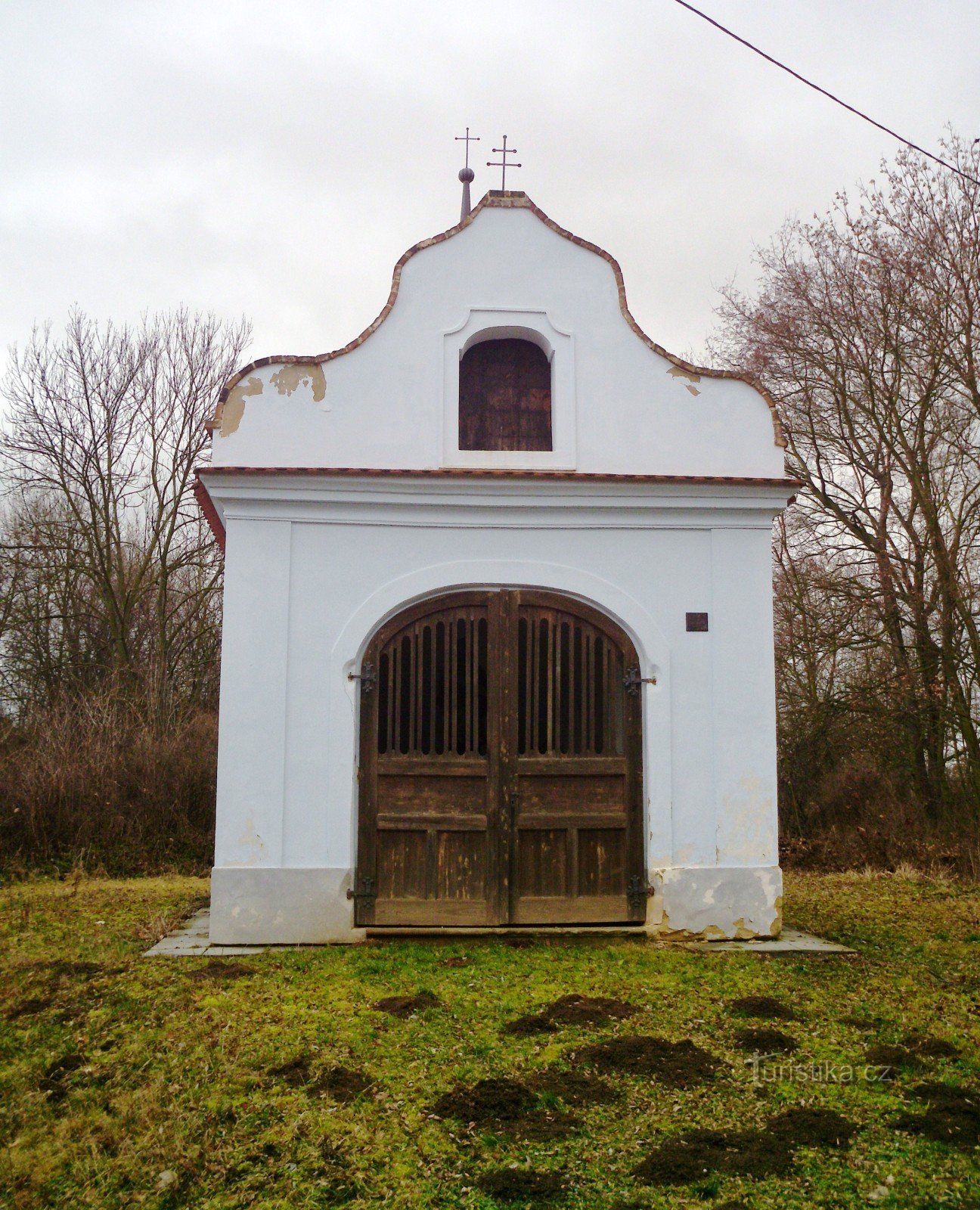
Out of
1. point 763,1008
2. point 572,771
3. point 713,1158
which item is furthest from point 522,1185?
point 572,771

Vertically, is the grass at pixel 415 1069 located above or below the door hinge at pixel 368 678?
below

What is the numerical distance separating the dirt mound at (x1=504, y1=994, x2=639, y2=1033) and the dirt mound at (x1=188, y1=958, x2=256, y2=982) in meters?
1.94

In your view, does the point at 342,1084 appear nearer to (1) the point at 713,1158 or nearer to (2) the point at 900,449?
(1) the point at 713,1158

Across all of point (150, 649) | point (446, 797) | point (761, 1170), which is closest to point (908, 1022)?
point (761, 1170)

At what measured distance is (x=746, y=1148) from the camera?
13.9ft

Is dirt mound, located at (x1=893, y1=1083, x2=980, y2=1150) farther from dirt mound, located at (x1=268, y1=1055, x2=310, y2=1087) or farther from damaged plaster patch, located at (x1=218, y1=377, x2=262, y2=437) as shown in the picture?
damaged plaster patch, located at (x1=218, y1=377, x2=262, y2=437)

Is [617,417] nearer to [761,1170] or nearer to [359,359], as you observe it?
[359,359]

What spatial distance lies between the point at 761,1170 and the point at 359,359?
20.0 feet

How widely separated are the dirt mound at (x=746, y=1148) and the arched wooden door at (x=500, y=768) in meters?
3.23

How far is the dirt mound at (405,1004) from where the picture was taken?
5.98 meters

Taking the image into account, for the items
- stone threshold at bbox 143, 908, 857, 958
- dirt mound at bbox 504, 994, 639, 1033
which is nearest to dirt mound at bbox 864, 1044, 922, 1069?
dirt mound at bbox 504, 994, 639, 1033

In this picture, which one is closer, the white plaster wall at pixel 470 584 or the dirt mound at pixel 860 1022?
the dirt mound at pixel 860 1022

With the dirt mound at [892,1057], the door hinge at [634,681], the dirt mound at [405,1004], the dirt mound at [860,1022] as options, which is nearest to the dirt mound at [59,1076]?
the dirt mound at [405,1004]

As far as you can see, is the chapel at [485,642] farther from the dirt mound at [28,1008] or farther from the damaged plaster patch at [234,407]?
the dirt mound at [28,1008]
